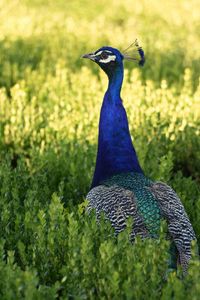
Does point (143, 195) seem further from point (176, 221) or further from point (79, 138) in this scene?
point (79, 138)

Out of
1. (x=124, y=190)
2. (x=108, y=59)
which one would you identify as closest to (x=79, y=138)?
(x=108, y=59)

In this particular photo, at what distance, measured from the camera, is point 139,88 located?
730cm

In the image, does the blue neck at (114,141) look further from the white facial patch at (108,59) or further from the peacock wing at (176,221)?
the peacock wing at (176,221)

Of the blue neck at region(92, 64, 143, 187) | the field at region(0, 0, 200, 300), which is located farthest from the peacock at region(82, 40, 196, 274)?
the field at region(0, 0, 200, 300)

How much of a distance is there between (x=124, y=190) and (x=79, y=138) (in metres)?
1.93

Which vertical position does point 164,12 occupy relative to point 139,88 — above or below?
above

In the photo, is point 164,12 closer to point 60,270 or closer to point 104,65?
point 104,65

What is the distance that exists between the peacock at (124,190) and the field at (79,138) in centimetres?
20

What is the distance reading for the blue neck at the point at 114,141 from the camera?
4.92 metres

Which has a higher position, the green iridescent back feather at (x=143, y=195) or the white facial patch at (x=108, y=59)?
the white facial patch at (x=108, y=59)

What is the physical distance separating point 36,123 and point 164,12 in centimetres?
736

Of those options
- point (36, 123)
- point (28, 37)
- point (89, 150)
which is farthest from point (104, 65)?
point (28, 37)

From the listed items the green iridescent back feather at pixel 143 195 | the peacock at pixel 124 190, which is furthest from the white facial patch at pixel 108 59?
the green iridescent back feather at pixel 143 195

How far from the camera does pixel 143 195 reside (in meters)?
4.37
